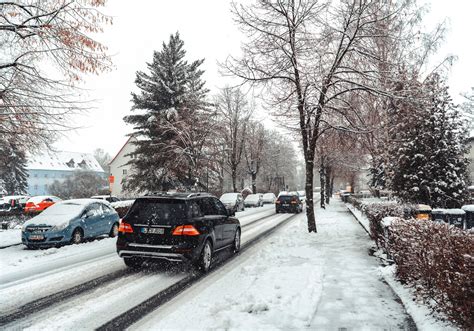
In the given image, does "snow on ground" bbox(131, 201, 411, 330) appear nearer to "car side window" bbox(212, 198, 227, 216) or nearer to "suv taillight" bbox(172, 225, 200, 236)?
"suv taillight" bbox(172, 225, 200, 236)

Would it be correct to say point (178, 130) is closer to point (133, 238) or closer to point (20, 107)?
point (20, 107)

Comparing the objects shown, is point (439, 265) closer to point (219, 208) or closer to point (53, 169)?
point (219, 208)

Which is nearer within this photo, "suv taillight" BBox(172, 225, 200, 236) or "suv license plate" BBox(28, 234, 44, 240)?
"suv taillight" BBox(172, 225, 200, 236)

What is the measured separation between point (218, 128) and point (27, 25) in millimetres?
23893

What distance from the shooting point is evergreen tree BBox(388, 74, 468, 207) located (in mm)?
15914

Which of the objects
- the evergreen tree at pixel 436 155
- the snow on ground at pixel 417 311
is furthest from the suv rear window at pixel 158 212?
the evergreen tree at pixel 436 155

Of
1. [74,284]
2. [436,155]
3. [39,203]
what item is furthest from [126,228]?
[39,203]

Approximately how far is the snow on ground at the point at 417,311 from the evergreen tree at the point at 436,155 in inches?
444

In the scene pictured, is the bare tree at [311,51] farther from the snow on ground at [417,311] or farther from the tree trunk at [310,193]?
the snow on ground at [417,311]

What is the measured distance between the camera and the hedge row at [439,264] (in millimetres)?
3434

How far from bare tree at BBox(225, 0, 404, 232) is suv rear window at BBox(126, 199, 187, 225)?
249 inches

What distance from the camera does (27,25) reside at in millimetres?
8828

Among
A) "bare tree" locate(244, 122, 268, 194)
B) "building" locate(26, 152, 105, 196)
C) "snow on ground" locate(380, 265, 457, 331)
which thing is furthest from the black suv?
"building" locate(26, 152, 105, 196)

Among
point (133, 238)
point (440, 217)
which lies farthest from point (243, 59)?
point (440, 217)
